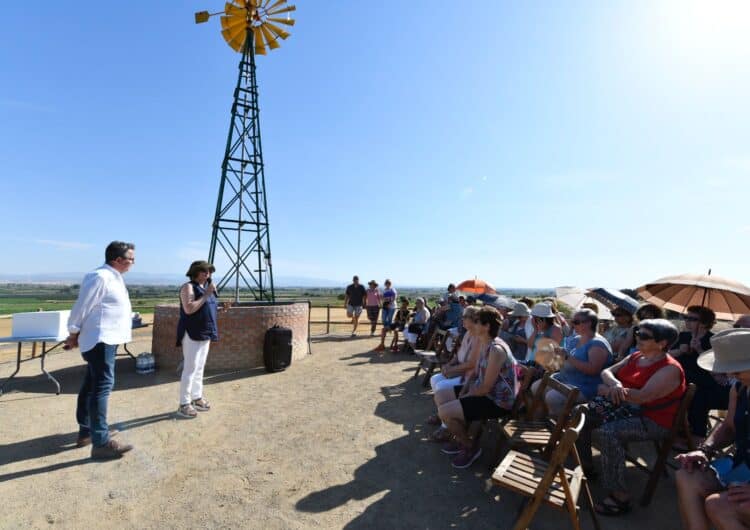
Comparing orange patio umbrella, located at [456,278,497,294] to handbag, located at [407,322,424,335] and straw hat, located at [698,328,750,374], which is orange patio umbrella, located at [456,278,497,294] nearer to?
handbag, located at [407,322,424,335]

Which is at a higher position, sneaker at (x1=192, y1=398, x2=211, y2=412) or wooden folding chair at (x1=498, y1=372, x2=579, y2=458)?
wooden folding chair at (x1=498, y1=372, x2=579, y2=458)

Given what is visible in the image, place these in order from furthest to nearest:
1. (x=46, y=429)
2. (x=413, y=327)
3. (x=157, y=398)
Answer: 1. (x=413, y=327)
2. (x=157, y=398)
3. (x=46, y=429)

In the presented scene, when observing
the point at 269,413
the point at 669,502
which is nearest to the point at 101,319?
the point at 269,413

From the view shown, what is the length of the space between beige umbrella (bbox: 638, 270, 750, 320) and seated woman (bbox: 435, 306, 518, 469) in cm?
302

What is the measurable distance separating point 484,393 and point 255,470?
88.7 inches

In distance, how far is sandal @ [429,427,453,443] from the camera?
158 inches

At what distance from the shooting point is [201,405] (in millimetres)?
4879

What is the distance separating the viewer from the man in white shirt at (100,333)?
3.39m

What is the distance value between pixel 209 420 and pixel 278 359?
7.50 ft

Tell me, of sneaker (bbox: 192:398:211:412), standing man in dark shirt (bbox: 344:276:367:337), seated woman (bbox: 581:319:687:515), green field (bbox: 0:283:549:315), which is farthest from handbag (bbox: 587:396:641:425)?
standing man in dark shirt (bbox: 344:276:367:337)

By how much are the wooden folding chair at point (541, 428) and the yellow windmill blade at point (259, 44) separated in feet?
32.7

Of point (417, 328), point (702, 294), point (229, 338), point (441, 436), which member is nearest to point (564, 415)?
point (441, 436)

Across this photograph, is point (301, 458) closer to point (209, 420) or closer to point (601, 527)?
point (209, 420)

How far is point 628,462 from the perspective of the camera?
3748 millimetres
